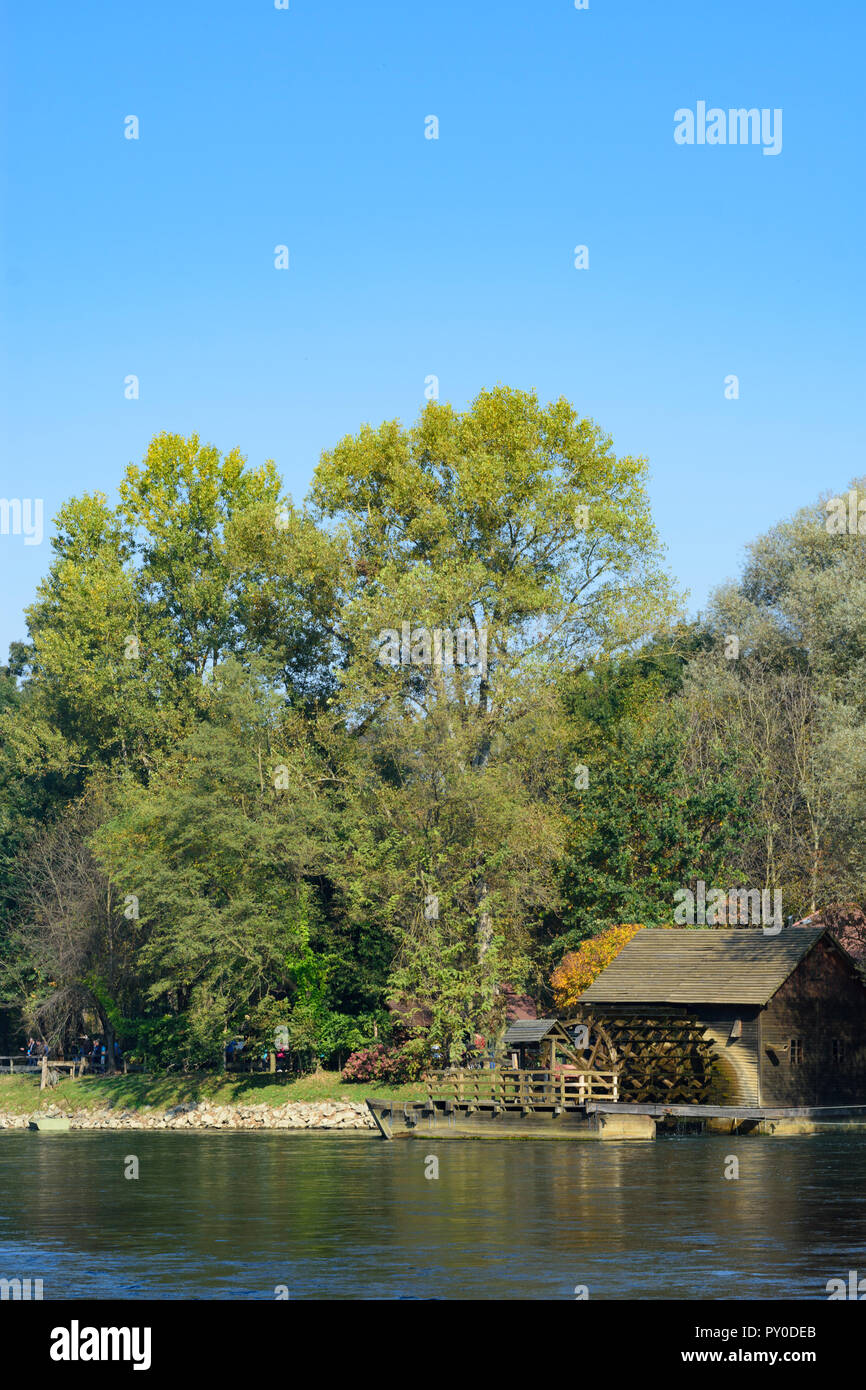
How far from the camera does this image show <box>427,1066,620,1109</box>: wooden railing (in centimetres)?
5322

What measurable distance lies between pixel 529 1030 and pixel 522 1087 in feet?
16.8

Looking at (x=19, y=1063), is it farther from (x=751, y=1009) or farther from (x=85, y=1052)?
(x=751, y=1009)

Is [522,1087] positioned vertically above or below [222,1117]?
above

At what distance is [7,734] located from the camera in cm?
8250

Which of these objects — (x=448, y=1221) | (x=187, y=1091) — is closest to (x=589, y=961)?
(x=187, y=1091)

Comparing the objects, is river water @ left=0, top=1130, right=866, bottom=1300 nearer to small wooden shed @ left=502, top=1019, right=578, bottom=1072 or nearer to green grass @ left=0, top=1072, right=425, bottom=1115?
small wooden shed @ left=502, top=1019, right=578, bottom=1072

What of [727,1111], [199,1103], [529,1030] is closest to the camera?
[727,1111]

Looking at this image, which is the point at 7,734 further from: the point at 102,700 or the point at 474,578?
the point at 474,578

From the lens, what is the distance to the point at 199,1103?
2554 inches

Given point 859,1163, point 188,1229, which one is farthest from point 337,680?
point 188,1229

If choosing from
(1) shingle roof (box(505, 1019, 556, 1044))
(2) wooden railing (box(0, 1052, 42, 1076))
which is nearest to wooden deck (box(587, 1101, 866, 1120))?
(1) shingle roof (box(505, 1019, 556, 1044))

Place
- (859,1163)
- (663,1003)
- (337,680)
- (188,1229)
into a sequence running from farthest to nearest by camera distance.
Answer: (337,680) < (663,1003) < (859,1163) < (188,1229)

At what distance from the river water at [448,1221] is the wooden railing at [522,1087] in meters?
4.38

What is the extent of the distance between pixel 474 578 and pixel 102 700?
69.5 ft
